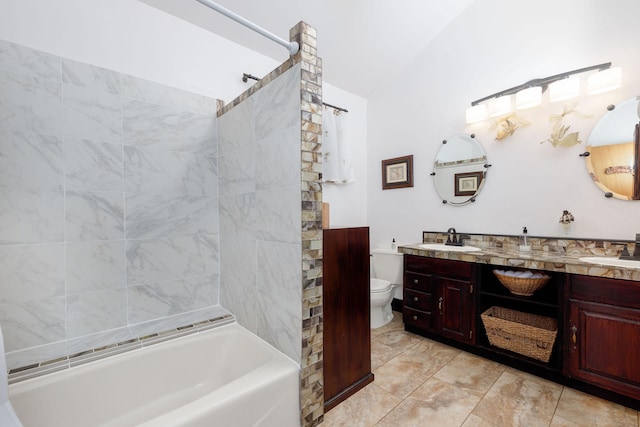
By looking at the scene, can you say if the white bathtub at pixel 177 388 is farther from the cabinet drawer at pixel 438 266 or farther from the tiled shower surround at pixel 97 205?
the cabinet drawer at pixel 438 266

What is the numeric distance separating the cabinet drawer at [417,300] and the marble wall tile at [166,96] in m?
2.21

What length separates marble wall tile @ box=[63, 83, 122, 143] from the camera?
158 cm

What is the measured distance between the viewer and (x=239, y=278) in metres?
1.88

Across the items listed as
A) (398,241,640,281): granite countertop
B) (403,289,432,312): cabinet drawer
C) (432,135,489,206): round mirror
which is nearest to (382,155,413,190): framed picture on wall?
(432,135,489,206): round mirror

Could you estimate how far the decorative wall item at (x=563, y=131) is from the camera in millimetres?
2068

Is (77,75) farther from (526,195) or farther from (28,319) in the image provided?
(526,195)

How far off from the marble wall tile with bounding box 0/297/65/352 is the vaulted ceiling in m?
1.97

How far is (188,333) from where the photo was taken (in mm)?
1718

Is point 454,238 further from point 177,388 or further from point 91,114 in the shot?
point 91,114

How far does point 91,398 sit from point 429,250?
2.31m

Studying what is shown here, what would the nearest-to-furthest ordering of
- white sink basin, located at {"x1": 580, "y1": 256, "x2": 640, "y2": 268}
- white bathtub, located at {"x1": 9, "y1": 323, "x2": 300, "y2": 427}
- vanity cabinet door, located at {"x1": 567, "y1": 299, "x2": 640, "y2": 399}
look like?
white bathtub, located at {"x1": 9, "y1": 323, "x2": 300, "y2": 427} → vanity cabinet door, located at {"x1": 567, "y1": 299, "x2": 640, "y2": 399} → white sink basin, located at {"x1": 580, "y1": 256, "x2": 640, "y2": 268}

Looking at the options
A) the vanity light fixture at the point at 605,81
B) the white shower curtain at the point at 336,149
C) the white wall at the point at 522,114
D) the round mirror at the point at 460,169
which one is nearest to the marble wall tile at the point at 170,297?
the white shower curtain at the point at 336,149

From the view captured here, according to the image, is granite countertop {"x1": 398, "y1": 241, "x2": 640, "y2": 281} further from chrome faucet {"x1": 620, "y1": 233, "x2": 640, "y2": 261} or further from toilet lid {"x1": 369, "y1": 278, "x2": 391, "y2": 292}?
toilet lid {"x1": 369, "y1": 278, "x2": 391, "y2": 292}

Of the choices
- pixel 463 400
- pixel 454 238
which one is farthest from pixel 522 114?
pixel 463 400
